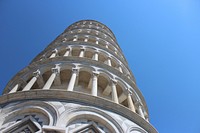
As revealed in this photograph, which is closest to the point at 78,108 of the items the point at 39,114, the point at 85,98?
the point at 85,98

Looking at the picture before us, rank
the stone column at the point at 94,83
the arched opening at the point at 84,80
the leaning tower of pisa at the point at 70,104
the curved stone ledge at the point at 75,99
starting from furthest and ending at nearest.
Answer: the arched opening at the point at 84,80
the stone column at the point at 94,83
the curved stone ledge at the point at 75,99
the leaning tower of pisa at the point at 70,104

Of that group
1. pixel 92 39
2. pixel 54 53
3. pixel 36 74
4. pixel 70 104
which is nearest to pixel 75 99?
pixel 70 104

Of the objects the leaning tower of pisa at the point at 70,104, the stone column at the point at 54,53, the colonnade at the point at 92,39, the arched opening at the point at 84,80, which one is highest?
the colonnade at the point at 92,39

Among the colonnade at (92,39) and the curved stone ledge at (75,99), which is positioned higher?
the colonnade at (92,39)

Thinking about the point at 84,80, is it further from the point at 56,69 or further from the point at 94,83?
the point at 94,83

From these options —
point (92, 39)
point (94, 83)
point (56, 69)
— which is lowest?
point (94, 83)

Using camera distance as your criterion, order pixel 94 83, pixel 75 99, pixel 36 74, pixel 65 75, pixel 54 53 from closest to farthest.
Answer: pixel 75 99 < pixel 94 83 < pixel 36 74 < pixel 65 75 < pixel 54 53

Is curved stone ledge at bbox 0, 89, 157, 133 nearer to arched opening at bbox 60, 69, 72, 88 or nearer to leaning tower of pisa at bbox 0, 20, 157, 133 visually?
leaning tower of pisa at bbox 0, 20, 157, 133

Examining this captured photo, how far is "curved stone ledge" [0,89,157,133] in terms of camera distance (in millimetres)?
10781

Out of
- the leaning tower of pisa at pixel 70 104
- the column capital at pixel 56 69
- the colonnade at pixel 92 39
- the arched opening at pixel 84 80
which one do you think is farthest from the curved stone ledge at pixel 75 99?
the colonnade at pixel 92 39

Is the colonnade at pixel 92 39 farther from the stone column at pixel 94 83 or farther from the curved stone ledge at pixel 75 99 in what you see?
the curved stone ledge at pixel 75 99

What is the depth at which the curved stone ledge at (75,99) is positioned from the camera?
10.8m

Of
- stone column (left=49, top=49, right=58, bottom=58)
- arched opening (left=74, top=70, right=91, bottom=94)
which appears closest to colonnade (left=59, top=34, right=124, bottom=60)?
stone column (left=49, top=49, right=58, bottom=58)

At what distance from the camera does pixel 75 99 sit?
1079 cm
